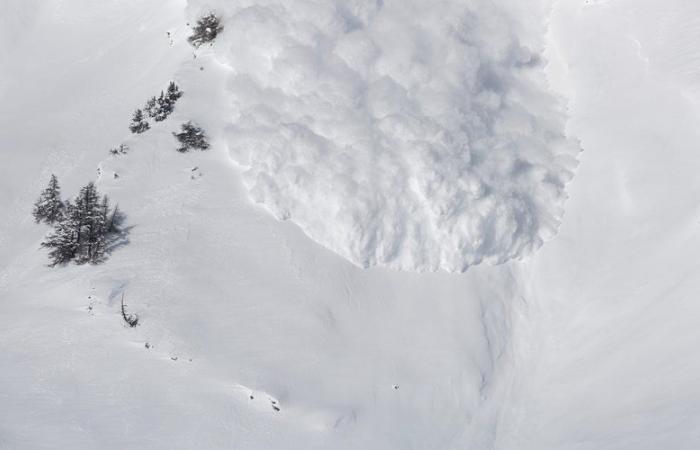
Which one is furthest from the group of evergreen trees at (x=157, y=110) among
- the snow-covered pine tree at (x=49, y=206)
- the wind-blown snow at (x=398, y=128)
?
the snow-covered pine tree at (x=49, y=206)

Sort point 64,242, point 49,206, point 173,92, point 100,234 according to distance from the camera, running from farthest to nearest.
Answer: point 173,92
point 49,206
point 100,234
point 64,242

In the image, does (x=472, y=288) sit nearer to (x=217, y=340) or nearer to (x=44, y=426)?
(x=217, y=340)

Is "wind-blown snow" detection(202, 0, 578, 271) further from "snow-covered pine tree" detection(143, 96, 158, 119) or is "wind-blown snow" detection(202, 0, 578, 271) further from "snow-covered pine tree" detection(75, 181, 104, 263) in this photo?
"snow-covered pine tree" detection(75, 181, 104, 263)

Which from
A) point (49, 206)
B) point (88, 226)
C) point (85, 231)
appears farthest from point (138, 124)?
point (85, 231)

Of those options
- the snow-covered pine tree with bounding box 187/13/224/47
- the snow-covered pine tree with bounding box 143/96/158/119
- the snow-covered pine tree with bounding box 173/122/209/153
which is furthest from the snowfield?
the snow-covered pine tree with bounding box 143/96/158/119

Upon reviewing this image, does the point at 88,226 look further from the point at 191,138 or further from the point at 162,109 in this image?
the point at 162,109

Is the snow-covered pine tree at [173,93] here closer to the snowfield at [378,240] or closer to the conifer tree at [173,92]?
the conifer tree at [173,92]

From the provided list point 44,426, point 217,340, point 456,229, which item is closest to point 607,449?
point 456,229
